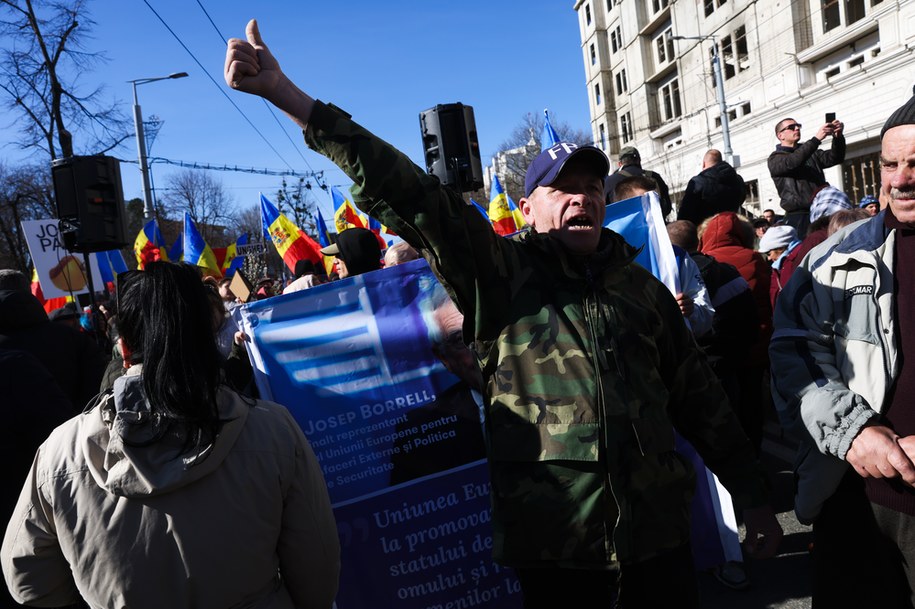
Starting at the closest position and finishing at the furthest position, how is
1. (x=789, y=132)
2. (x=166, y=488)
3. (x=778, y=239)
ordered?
(x=166, y=488) → (x=778, y=239) → (x=789, y=132)

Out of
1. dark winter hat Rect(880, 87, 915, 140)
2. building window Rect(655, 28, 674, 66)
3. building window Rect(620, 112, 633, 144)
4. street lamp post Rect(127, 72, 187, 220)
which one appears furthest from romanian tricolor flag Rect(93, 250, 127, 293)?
building window Rect(620, 112, 633, 144)

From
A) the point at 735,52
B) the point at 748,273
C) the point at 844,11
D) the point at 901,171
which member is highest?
the point at 735,52

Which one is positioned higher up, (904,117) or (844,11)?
(844,11)

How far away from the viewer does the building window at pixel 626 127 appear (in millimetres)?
51353

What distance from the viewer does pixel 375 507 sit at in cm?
326

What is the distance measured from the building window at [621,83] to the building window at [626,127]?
6.30 ft

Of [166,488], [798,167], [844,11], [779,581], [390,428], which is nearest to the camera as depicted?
[166,488]

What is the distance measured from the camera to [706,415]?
241 cm

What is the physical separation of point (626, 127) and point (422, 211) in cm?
5396

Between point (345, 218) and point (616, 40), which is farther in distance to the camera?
point (616, 40)

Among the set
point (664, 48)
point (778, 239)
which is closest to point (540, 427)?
point (778, 239)

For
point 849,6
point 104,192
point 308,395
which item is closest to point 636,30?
point 849,6

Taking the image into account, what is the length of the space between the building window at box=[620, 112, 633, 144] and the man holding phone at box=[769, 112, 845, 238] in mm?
45447

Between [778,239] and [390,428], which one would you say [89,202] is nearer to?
[390,428]
